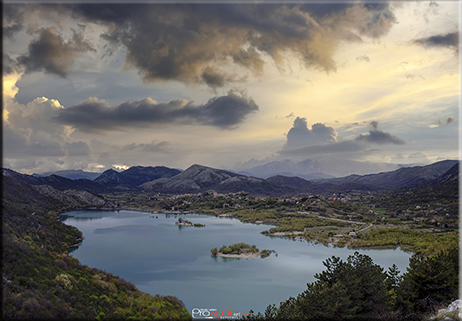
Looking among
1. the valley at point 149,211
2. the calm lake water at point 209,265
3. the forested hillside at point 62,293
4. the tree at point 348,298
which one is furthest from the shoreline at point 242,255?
the tree at point 348,298

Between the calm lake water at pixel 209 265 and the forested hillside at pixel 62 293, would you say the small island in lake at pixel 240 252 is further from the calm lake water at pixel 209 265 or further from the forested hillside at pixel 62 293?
the forested hillside at pixel 62 293

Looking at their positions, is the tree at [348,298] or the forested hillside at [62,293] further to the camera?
the tree at [348,298]

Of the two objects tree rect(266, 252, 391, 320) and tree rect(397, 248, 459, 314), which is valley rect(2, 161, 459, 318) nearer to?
tree rect(397, 248, 459, 314)

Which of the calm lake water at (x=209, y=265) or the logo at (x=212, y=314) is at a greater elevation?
the calm lake water at (x=209, y=265)

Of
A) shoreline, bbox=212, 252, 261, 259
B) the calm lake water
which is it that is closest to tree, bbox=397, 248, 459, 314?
the calm lake water

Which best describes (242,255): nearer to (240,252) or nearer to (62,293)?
(240,252)

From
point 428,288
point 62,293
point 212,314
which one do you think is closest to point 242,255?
point 212,314
